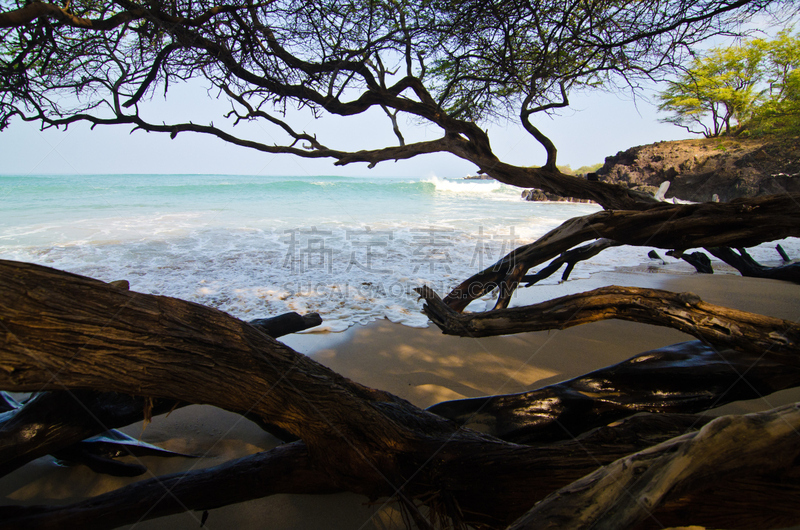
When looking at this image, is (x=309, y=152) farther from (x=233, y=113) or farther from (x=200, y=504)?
(x=200, y=504)

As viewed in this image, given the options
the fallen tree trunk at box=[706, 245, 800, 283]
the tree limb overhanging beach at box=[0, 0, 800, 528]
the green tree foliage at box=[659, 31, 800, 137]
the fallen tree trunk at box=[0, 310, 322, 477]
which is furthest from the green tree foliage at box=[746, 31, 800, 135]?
the fallen tree trunk at box=[0, 310, 322, 477]

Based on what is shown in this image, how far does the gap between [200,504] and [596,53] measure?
4193 millimetres

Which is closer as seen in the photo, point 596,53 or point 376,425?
point 376,425

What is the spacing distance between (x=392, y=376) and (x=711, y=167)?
809 inches

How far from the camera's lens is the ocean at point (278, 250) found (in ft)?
15.9

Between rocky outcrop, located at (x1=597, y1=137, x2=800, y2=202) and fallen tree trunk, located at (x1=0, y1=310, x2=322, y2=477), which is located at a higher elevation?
rocky outcrop, located at (x1=597, y1=137, x2=800, y2=202)

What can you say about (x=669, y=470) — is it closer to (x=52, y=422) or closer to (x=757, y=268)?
(x=52, y=422)

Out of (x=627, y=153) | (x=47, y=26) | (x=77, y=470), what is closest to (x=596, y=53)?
(x=47, y=26)

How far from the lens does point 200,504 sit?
1320mm

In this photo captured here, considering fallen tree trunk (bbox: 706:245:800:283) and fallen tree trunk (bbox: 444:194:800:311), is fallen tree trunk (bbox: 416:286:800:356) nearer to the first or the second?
fallen tree trunk (bbox: 444:194:800:311)

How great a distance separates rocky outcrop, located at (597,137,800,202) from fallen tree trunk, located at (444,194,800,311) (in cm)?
954

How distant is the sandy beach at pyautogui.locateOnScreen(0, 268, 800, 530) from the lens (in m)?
1.57

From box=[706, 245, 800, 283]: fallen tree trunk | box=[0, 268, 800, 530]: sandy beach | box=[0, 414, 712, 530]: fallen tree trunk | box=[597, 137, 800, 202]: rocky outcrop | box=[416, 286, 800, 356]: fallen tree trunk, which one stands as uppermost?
box=[597, 137, 800, 202]: rocky outcrop

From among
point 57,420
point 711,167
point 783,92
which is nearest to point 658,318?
point 57,420
